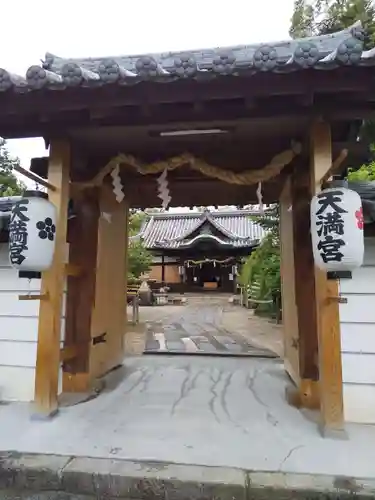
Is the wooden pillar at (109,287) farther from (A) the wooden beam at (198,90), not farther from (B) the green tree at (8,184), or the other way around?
(B) the green tree at (8,184)

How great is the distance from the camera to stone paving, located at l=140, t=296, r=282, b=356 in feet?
23.4

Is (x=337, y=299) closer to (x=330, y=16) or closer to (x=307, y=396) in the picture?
(x=307, y=396)

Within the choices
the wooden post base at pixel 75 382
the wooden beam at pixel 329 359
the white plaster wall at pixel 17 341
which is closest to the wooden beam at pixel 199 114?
the wooden beam at pixel 329 359

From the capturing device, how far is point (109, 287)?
4.82 metres

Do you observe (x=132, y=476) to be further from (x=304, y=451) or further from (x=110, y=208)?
(x=110, y=208)

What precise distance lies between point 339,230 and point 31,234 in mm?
2384

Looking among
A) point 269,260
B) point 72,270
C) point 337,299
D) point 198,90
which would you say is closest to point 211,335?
point 269,260

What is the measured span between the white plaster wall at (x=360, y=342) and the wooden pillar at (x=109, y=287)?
262 cm

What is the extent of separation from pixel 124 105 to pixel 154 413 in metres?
2.69

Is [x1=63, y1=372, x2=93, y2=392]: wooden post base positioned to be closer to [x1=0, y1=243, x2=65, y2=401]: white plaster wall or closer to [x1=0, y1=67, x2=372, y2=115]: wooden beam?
[x1=0, y1=243, x2=65, y2=401]: white plaster wall

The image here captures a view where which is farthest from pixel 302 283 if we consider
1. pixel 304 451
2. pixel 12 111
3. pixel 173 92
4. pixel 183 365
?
pixel 12 111

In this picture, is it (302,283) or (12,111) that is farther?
(302,283)

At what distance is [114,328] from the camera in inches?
197

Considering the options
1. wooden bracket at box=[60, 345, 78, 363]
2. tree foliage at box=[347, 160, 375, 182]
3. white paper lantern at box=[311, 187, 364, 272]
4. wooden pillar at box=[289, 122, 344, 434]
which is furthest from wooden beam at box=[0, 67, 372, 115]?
tree foliage at box=[347, 160, 375, 182]
